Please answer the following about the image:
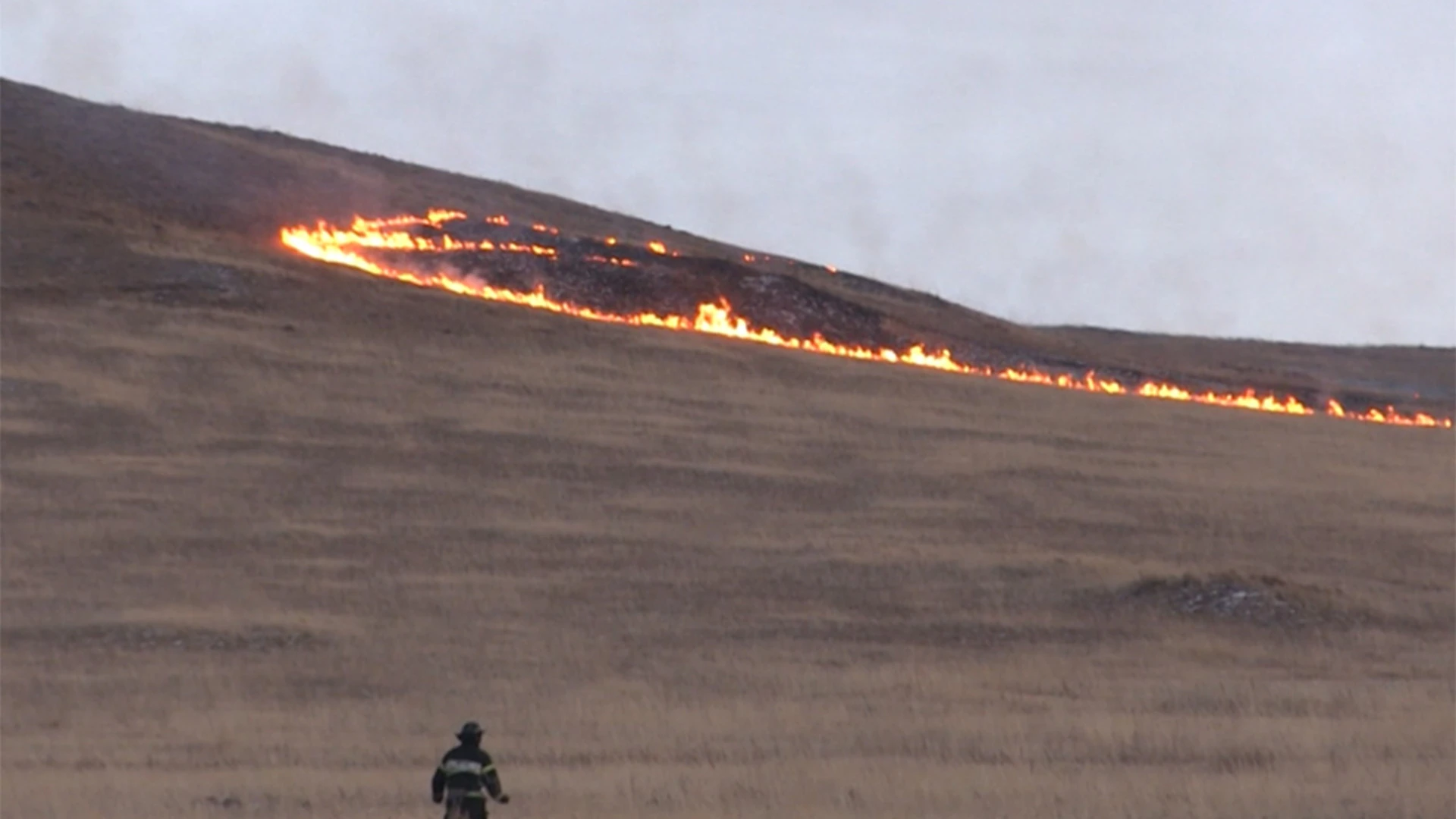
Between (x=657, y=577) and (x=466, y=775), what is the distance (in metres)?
15.8

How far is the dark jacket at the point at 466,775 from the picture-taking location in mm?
13398

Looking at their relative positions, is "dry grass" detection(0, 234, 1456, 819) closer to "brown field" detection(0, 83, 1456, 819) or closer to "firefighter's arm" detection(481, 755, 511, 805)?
"brown field" detection(0, 83, 1456, 819)

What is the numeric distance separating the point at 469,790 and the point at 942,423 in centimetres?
2971

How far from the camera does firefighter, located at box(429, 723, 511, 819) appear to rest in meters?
13.4

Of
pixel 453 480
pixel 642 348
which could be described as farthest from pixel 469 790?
pixel 642 348

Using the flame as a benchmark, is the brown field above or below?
below

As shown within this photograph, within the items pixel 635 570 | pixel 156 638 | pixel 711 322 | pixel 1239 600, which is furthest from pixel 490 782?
pixel 711 322

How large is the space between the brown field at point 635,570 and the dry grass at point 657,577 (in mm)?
87

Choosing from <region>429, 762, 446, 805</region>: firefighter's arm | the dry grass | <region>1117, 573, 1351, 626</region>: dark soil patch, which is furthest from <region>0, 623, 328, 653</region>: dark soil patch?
<region>429, 762, 446, 805</region>: firefighter's arm

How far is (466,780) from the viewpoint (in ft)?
44.0

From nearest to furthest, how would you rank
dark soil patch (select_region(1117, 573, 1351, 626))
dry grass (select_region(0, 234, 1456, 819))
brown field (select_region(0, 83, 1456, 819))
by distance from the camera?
dry grass (select_region(0, 234, 1456, 819)) < brown field (select_region(0, 83, 1456, 819)) < dark soil patch (select_region(1117, 573, 1351, 626))

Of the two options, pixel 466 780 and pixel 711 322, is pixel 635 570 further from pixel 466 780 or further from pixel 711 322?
pixel 711 322

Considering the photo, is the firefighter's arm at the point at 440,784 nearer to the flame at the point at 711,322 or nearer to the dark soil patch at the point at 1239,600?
the dark soil patch at the point at 1239,600

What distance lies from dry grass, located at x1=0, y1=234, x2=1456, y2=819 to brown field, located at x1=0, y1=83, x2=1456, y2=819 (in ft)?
0.29
